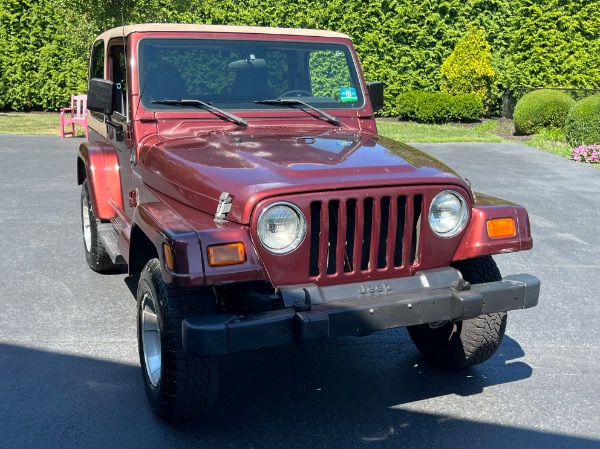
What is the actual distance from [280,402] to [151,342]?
0.74 m

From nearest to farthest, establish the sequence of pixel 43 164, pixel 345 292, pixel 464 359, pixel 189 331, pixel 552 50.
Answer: pixel 189 331
pixel 345 292
pixel 464 359
pixel 43 164
pixel 552 50

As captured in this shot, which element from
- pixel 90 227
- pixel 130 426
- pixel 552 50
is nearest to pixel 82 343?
pixel 130 426

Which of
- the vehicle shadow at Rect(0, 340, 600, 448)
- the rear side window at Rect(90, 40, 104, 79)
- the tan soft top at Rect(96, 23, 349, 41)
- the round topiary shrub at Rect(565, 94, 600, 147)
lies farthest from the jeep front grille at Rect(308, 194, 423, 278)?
the round topiary shrub at Rect(565, 94, 600, 147)

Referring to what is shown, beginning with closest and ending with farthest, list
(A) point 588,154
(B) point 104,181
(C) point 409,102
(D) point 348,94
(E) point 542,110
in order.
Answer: (D) point 348,94
(B) point 104,181
(A) point 588,154
(E) point 542,110
(C) point 409,102

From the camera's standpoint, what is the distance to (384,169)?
141 inches

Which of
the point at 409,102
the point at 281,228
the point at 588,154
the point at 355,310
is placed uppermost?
the point at 281,228

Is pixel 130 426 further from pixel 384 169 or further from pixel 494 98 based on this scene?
pixel 494 98

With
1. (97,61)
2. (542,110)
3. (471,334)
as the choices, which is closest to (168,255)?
(471,334)

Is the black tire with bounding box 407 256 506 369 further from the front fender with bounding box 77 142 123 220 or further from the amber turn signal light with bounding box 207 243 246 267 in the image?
the front fender with bounding box 77 142 123 220

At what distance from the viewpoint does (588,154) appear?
1297 centimetres

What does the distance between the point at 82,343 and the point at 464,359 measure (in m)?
2.33

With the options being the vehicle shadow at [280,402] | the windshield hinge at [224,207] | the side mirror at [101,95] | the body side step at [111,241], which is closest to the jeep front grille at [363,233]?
the windshield hinge at [224,207]

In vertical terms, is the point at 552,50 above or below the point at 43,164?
above

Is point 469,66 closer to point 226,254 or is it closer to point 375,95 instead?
point 375,95
